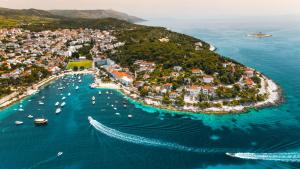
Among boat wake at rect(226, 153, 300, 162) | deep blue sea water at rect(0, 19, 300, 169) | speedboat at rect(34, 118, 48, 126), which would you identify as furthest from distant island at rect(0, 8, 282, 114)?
boat wake at rect(226, 153, 300, 162)

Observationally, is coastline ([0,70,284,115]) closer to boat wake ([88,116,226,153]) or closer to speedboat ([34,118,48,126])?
speedboat ([34,118,48,126])

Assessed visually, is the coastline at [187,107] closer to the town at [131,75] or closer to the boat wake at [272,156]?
the town at [131,75]

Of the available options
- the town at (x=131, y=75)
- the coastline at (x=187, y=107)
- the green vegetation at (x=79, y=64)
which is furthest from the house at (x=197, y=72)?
the green vegetation at (x=79, y=64)

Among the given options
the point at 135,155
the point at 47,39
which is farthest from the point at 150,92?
the point at 47,39

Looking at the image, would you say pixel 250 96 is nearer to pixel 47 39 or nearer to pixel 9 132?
pixel 9 132

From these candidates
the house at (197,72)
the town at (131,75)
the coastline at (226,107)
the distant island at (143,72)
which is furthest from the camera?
the house at (197,72)

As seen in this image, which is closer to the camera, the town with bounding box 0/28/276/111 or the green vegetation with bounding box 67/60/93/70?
the town with bounding box 0/28/276/111

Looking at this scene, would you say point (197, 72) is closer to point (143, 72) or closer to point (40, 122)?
point (143, 72)
